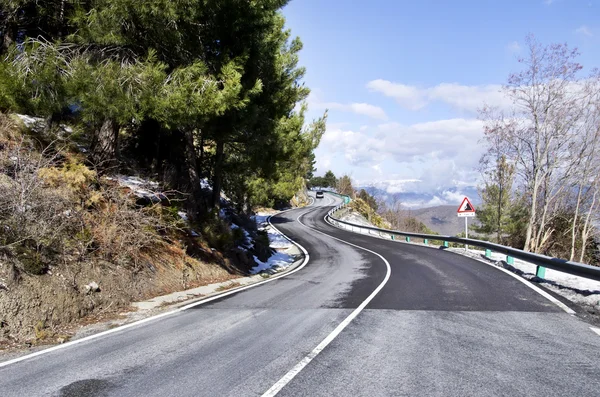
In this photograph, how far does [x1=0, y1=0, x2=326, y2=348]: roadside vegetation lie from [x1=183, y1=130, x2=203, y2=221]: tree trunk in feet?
0.60

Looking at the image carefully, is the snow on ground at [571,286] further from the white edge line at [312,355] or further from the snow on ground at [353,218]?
the snow on ground at [353,218]

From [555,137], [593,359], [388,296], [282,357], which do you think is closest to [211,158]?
[388,296]

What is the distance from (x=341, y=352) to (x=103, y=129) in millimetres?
9694

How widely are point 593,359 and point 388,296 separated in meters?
4.53

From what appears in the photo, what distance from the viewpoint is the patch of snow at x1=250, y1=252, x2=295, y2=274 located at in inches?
635

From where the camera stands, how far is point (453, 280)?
35.5ft

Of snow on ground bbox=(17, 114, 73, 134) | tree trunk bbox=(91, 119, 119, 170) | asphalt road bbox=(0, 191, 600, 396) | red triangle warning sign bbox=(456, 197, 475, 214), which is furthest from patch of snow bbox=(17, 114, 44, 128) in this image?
red triangle warning sign bbox=(456, 197, 475, 214)

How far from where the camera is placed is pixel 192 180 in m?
14.3

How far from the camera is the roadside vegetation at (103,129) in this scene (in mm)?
7008

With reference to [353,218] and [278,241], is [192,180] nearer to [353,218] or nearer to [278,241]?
[278,241]

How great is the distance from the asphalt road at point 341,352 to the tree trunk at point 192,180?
6.10 m

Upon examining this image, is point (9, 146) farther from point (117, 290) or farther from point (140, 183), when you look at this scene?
point (117, 290)

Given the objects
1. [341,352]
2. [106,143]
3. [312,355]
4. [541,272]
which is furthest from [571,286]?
[106,143]

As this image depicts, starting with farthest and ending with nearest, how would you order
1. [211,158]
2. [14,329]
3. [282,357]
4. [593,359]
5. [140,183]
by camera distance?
[211,158] → [140,183] → [14,329] → [282,357] → [593,359]
